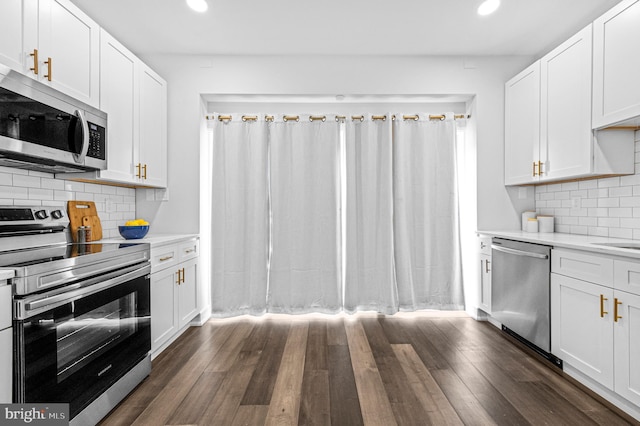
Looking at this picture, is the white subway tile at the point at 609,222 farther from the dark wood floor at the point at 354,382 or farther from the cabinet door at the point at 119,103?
the cabinet door at the point at 119,103

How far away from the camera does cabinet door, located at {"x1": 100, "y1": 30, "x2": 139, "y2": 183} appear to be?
7.97 feet

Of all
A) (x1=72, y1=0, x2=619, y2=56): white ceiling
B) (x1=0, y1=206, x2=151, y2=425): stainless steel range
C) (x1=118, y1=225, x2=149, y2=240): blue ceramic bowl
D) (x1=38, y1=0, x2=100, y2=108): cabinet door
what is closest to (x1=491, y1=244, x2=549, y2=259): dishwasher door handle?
(x1=72, y1=0, x2=619, y2=56): white ceiling

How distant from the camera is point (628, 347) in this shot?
1799mm

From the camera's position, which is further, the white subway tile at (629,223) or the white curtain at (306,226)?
the white curtain at (306,226)

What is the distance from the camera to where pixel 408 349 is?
8.95 feet

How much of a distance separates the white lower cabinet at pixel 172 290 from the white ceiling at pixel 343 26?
1.91 metres

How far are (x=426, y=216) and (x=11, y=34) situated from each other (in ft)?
11.2

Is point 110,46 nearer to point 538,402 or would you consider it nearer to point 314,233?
point 314,233

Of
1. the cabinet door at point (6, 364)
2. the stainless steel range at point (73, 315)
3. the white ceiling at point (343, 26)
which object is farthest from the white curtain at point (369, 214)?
the cabinet door at point (6, 364)

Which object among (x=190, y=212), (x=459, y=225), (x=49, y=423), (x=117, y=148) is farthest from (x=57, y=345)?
(x=459, y=225)

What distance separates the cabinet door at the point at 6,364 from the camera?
129 cm

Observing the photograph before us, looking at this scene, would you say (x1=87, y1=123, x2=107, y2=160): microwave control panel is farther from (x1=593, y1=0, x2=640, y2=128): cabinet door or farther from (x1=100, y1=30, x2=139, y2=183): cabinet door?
(x1=593, y1=0, x2=640, y2=128): cabinet door

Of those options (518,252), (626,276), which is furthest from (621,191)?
(626,276)

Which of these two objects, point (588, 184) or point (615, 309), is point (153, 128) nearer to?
point (615, 309)
